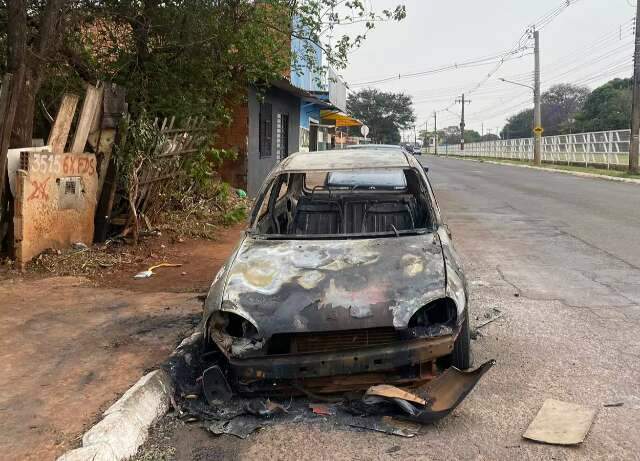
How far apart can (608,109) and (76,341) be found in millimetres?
61998

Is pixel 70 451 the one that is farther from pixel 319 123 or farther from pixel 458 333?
pixel 319 123

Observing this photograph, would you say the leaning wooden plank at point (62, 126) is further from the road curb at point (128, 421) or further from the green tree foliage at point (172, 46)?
the road curb at point (128, 421)

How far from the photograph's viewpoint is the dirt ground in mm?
3533

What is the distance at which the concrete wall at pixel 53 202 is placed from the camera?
721 centimetres

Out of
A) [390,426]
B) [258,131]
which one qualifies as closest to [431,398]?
[390,426]

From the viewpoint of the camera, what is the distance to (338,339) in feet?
12.4

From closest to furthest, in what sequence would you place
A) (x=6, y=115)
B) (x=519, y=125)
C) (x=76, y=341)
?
(x=76, y=341)
(x=6, y=115)
(x=519, y=125)

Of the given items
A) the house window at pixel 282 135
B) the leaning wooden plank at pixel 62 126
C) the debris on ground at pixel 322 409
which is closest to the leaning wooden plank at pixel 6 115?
the leaning wooden plank at pixel 62 126

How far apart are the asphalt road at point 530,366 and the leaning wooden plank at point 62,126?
528 cm

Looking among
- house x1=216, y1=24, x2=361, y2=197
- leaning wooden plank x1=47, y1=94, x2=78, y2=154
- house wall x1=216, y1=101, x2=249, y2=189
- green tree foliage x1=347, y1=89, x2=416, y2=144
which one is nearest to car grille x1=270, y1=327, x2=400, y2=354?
leaning wooden plank x1=47, y1=94, x2=78, y2=154

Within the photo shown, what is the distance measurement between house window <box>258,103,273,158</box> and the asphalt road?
330 inches

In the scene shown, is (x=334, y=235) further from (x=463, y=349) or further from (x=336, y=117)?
(x=336, y=117)

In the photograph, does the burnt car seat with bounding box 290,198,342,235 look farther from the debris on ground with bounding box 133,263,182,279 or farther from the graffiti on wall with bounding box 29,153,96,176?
the graffiti on wall with bounding box 29,153,96,176

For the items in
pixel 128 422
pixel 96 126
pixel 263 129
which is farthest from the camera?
pixel 263 129
